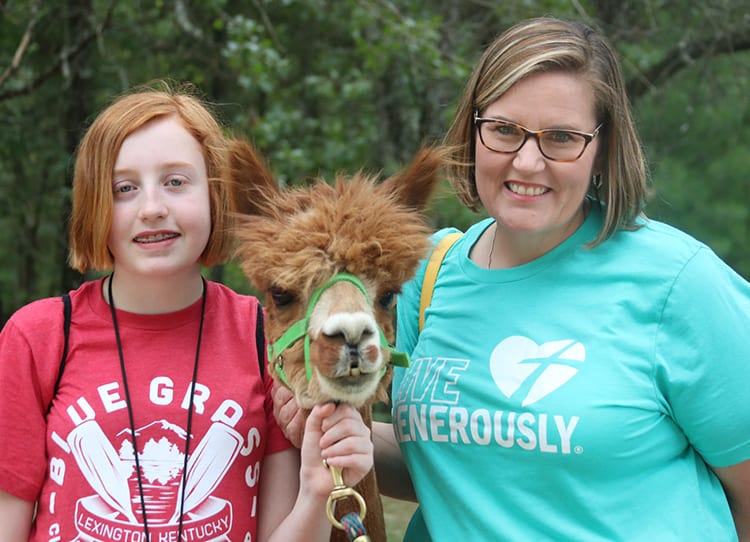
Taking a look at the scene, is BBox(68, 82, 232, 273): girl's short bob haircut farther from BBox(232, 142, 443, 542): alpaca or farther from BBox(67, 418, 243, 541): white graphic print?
BBox(67, 418, 243, 541): white graphic print

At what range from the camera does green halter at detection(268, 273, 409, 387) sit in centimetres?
191

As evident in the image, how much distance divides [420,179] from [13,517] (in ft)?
4.52

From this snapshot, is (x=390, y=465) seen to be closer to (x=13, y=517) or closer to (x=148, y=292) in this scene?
(x=148, y=292)

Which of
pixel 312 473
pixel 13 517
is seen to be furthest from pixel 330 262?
pixel 13 517

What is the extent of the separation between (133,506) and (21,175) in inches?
286

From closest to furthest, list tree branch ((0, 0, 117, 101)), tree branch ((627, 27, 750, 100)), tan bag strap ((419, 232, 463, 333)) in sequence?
tan bag strap ((419, 232, 463, 333)) < tree branch ((0, 0, 117, 101)) < tree branch ((627, 27, 750, 100))

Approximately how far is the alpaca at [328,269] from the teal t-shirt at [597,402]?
0.29 metres

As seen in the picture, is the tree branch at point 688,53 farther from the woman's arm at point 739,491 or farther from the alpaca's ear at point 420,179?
the woman's arm at point 739,491

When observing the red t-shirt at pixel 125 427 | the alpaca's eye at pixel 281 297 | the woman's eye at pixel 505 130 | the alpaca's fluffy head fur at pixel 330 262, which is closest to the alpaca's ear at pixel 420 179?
the alpaca's fluffy head fur at pixel 330 262

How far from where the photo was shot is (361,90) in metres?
7.97

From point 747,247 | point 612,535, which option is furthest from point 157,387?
point 747,247

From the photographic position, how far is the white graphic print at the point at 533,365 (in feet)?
6.64

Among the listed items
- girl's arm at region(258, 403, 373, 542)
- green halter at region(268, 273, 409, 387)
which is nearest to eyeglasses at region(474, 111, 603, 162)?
green halter at region(268, 273, 409, 387)

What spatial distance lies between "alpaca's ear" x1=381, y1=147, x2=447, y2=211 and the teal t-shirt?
356 mm
